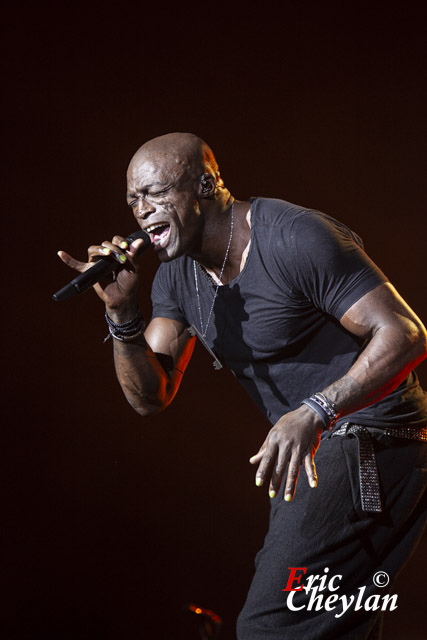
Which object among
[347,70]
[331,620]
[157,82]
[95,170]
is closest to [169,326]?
[331,620]

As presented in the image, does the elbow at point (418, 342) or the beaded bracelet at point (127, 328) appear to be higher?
the beaded bracelet at point (127, 328)

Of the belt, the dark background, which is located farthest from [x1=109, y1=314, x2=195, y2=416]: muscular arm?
the dark background

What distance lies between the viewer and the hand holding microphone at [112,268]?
65.5 inches

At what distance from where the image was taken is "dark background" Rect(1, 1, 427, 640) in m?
2.95

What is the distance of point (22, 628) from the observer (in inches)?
116

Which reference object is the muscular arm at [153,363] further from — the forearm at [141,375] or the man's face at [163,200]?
the man's face at [163,200]

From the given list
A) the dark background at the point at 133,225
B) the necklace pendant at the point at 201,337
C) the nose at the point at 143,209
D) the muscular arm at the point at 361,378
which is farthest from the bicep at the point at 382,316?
the dark background at the point at 133,225

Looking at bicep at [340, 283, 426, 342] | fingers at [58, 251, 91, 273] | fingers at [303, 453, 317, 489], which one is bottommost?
fingers at [303, 453, 317, 489]

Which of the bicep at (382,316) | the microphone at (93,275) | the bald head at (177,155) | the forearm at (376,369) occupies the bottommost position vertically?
the forearm at (376,369)

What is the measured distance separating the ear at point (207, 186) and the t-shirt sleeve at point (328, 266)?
1.05ft

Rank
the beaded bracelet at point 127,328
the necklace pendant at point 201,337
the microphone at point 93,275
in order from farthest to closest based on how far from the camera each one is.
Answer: the necklace pendant at point 201,337
the beaded bracelet at point 127,328
the microphone at point 93,275

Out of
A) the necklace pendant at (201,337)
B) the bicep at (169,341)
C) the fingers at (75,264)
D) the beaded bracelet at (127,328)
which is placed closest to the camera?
the fingers at (75,264)

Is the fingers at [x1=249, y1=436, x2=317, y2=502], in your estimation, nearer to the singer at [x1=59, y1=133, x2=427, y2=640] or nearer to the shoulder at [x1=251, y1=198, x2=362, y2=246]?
the singer at [x1=59, y1=133, x2=427, y2=640]
